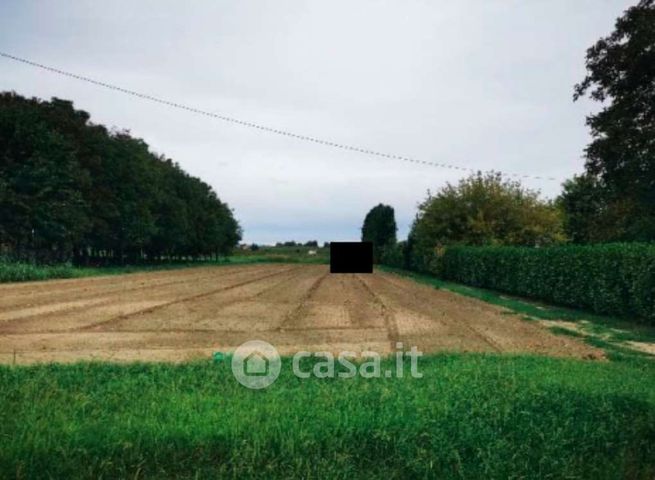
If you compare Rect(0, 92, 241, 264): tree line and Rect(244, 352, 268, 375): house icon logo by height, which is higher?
Rect(0, 92, 241, 264): tree line

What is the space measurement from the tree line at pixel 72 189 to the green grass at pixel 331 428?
140ft

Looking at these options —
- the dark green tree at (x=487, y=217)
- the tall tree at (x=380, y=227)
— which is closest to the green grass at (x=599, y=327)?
the dark green tree at (x=487, y=217)

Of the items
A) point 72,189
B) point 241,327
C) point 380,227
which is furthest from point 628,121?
point 380,227

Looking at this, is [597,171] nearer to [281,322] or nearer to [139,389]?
[281,322]

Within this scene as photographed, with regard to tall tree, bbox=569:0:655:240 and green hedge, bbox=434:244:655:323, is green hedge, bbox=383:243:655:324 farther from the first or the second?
tall tree, bbox=569:0:655:240

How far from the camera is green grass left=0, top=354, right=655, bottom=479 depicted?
219 inches

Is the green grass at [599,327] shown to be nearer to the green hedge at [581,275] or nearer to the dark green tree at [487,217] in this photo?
the green hedge at [581,275]

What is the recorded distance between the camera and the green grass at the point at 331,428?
5551 millimetres

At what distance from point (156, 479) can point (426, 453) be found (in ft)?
8.21
